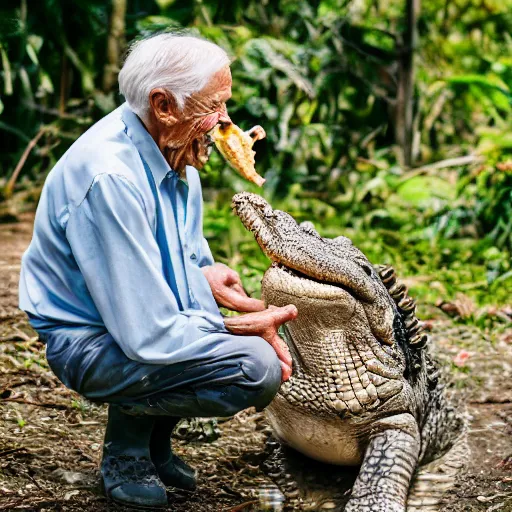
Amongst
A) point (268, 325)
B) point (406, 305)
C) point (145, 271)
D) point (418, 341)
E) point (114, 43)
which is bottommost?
point (418, 341)

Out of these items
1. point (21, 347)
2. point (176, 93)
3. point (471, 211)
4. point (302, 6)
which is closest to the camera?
point (176, 93)

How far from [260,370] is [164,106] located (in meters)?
0.85

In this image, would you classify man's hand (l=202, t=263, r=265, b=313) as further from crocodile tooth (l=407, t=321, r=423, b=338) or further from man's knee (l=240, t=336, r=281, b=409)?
crocodile tooth (l=407, t=321, r=423, b=338)

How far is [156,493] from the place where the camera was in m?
Result: 2.99

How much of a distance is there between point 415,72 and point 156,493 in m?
5.70

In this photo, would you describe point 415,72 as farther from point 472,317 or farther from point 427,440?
point 427,440

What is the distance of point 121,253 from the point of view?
2.55m

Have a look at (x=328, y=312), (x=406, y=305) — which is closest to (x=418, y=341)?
(x=406, y=305)

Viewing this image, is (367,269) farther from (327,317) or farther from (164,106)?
(164,106)

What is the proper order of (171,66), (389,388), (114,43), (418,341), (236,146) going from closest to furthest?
1. (171,66)
2. (236,146)
3. (389,388)
4. (418,341)
5. (114,43)

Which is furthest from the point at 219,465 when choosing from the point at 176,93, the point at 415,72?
the point at 415,72

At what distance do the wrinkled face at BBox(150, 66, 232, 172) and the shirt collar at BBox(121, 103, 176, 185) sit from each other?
0.06 meters

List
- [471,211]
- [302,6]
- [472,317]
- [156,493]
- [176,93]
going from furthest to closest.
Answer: [302,6] → [471,211] → [472,317] → [156,493] → [176,93]

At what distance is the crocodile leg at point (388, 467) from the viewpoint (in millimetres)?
3148
